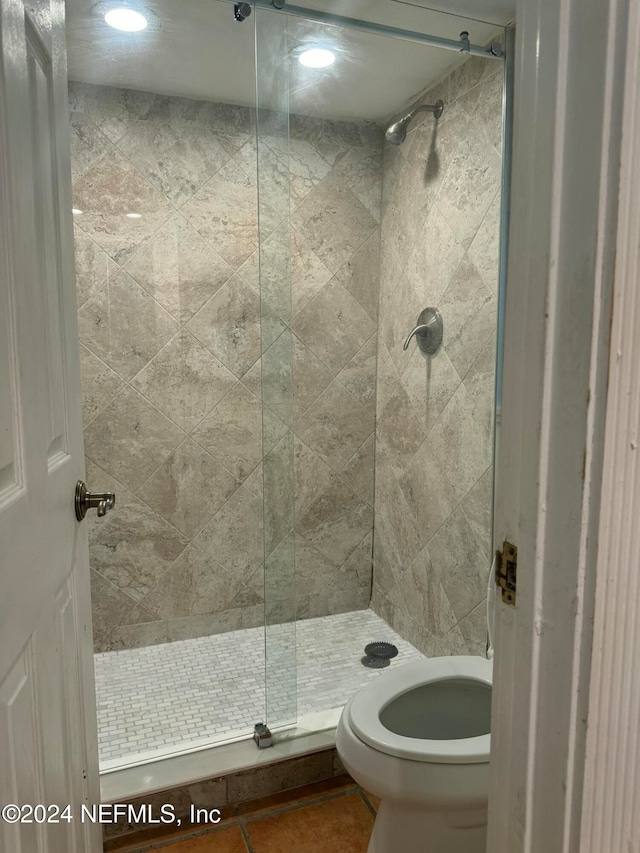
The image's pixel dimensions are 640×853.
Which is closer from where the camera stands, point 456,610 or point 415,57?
point 415,57

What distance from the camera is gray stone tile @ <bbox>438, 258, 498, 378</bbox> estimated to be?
1920mm

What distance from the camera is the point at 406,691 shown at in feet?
4.80

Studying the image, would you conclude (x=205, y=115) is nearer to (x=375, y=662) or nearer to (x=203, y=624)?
(x=203, y=624)

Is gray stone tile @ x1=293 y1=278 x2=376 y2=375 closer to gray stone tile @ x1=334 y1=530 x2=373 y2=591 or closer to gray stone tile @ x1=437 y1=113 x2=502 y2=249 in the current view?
gray stone tile @ x1=437 y1=113 x2=502 y2=249

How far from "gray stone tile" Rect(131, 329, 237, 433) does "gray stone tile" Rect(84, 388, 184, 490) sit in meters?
0.04

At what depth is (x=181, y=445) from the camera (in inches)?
94.0

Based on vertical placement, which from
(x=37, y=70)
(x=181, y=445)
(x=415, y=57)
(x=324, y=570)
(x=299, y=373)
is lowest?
(x=324, y=570)

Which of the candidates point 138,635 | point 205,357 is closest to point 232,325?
point 205,357

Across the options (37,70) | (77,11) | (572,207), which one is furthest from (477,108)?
(572,207)

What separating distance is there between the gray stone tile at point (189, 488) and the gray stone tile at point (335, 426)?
37 cm

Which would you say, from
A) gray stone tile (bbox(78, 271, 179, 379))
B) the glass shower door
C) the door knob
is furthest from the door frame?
gray stone tile (bbox(78, 271, 179, 379))

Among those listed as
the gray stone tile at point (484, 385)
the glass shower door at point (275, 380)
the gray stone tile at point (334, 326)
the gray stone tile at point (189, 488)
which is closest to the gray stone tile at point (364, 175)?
the gray stone tile at point (334, 326)

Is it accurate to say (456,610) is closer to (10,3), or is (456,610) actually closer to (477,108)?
(477,108)

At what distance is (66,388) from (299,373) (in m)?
1.50
